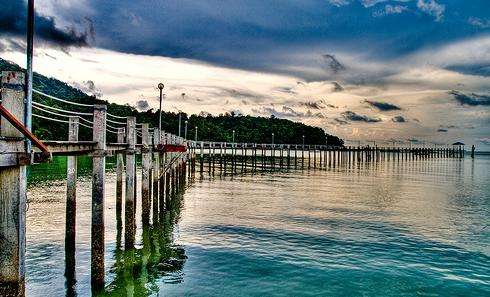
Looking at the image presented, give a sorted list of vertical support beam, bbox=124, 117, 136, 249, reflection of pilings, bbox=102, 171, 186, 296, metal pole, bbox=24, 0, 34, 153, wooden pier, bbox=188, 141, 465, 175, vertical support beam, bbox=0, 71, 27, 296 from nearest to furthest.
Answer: vertical support beam, bbox=0, 71, 27, 296
metal pole, bbox=24, 0, 34, 153
reflection of pilings, bbox=102, 171, 186, 296
vertical support beam, bbox=124, 117, 136, 249
wooden pier, bbox=188, 141, 465, 175

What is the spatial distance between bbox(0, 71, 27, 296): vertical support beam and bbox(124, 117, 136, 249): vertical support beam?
808 centimetres

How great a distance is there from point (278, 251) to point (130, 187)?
5.96 meters

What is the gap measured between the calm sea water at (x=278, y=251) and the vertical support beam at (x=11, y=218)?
548cm

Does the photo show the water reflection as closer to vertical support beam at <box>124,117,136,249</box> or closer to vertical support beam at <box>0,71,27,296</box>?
vertical support beam at <box>124,117,136,249</box>

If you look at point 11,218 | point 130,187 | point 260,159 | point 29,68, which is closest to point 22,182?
point 11,218

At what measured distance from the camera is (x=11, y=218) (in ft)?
20.6

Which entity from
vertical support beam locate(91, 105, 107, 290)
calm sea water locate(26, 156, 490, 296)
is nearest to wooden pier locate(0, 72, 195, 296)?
vertical support beam locate(91, 105, 107, 290)

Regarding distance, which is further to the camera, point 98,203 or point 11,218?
point 98,203

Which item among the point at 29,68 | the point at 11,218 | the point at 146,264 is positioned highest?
the point at 29,68

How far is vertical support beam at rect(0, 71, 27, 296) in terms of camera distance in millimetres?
6238

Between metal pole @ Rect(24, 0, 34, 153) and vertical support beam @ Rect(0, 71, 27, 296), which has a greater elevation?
metal pole @ Rect(24, 0, 34, 153)

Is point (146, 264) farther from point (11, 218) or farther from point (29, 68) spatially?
point (29, 68)

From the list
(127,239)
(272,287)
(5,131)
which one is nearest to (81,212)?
(127,239)

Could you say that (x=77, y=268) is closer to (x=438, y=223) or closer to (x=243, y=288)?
(x=243, y=288)
